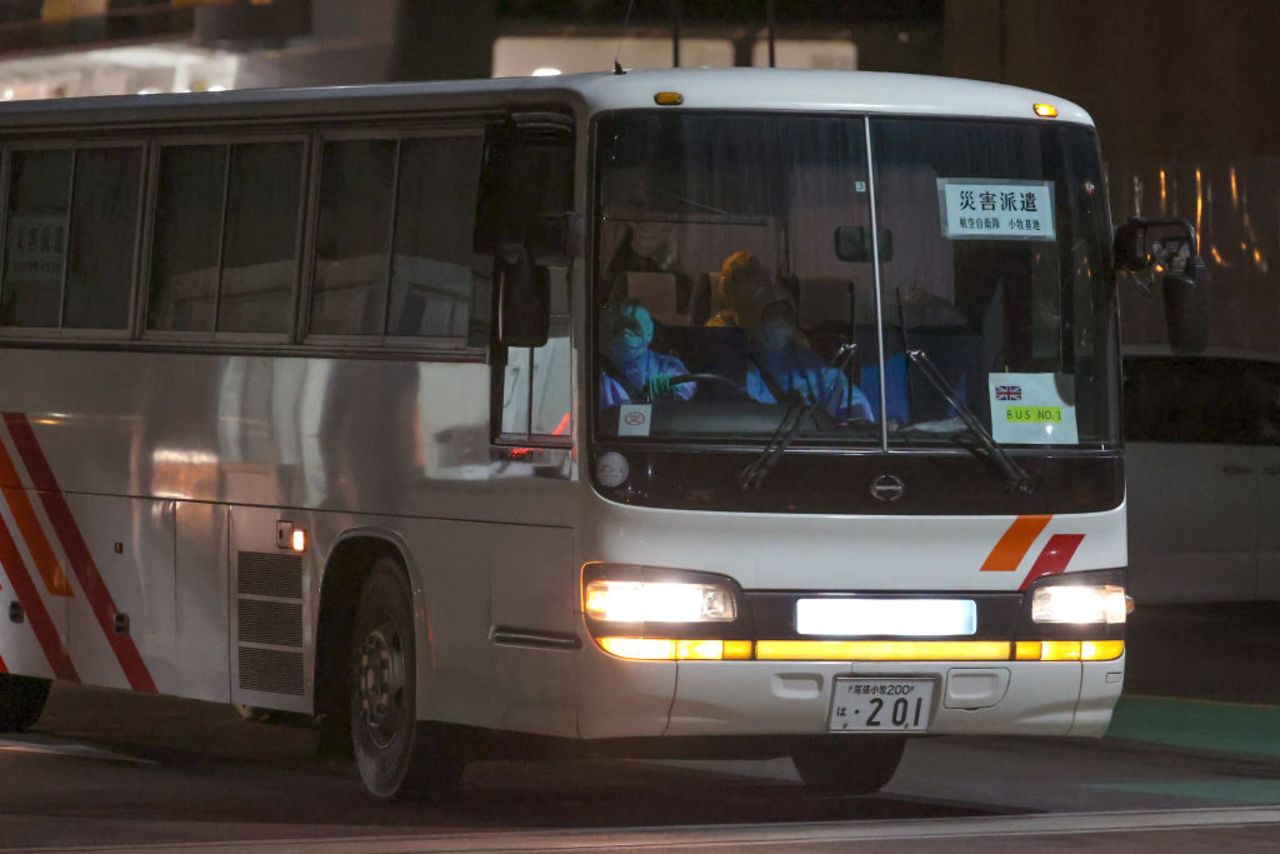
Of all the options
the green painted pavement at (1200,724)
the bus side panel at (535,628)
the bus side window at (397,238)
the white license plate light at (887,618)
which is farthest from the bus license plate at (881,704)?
the green painted pavement at (1200,724)

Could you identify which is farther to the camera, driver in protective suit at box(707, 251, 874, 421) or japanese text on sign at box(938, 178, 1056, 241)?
japanese text on sign at box(938, 178, 1056, 241)

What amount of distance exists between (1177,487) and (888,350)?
10.7m

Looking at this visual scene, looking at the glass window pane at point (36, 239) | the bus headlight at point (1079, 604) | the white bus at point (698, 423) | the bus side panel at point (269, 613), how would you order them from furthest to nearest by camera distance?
the glass window pane at point (36, 239)
the bus side panel at point (269, 613)
the bus headlight at point (1079, 604)
the white bus at point (698, 423)

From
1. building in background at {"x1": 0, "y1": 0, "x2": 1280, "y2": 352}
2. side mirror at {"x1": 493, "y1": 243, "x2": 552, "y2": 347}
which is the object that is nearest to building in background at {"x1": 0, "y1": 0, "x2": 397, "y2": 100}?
building in background at {"x1": 0, "y1": 0, "x2": 1280, "y2": 352}

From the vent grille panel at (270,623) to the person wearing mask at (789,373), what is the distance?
8.41 feet

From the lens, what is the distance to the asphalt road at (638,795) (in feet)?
34.9

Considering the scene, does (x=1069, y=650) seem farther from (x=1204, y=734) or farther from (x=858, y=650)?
(x=1204, y=734)

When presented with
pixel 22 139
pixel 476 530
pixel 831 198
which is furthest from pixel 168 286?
pixel 831 198

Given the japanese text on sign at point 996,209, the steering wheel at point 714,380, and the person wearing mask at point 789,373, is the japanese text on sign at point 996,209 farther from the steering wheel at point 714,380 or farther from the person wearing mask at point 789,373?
the steering wheel at point 714,380

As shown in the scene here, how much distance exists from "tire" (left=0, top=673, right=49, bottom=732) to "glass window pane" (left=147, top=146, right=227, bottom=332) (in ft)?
7.78

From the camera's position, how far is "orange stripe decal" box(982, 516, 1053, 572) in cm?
1092

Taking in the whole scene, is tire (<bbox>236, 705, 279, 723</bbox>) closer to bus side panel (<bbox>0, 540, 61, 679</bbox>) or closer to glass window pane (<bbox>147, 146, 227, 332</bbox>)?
bus side panel (<bbox>0, 540, 61, 679</bbox>)

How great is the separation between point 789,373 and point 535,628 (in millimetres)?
1260

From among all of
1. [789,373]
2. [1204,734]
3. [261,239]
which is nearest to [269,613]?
[261,239]
